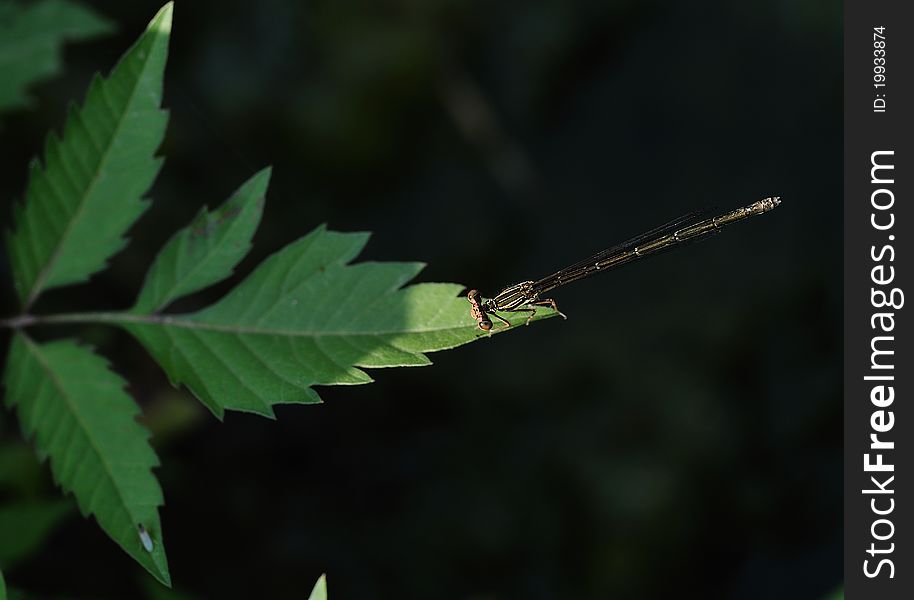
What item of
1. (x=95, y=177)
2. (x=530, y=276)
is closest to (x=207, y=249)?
(x=95, y=177)

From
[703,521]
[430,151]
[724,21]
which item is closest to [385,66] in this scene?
[430,151]

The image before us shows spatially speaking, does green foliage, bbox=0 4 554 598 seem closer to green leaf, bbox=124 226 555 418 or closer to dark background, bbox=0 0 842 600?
green leaf, bbox=124 226 555 418

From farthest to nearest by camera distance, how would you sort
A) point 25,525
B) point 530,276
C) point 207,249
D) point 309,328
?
point 530,276
point 25,525
point 207,249
point 309,328

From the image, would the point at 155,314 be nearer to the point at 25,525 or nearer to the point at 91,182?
the point at 91,182

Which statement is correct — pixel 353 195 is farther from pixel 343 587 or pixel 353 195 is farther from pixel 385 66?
pixel 343 587

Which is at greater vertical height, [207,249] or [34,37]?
[34,37]

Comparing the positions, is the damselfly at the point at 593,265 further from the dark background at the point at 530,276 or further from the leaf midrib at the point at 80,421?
the dark background at the point at 530,276

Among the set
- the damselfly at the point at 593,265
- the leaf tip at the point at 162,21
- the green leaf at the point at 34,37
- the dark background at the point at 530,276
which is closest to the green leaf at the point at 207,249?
the leaf tip at the point at 162,21
